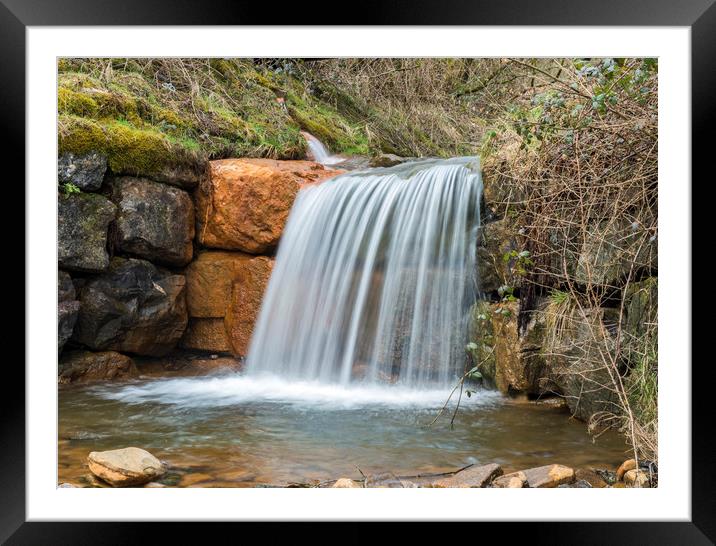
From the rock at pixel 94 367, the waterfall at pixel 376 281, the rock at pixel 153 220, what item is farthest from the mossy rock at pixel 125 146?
the rock at pixel 94 367

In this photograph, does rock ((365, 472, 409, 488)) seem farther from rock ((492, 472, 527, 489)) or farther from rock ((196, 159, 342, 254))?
rock ((196, 159, 342, 254))

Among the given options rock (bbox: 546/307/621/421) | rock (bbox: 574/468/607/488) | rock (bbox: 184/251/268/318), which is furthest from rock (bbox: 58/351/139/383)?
rock (bbox: 574/468/607/488)

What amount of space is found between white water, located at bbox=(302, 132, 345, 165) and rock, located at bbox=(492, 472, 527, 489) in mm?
5255

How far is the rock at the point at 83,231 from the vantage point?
5531mm

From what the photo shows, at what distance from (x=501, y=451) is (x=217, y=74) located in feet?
19.8

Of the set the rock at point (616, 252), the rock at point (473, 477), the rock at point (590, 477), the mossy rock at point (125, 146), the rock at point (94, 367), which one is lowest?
the rock at point (590, 477)

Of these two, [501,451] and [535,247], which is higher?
[535,247]

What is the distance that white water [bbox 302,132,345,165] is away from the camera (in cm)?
791

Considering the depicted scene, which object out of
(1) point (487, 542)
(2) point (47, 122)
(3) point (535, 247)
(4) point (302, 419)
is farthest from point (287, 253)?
(1) point (487, 542)

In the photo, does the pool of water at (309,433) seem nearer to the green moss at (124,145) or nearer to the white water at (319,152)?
the green moss at (124,145)

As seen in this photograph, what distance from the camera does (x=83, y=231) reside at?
561 cm

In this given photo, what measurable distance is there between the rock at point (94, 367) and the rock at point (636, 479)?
4495 mm
